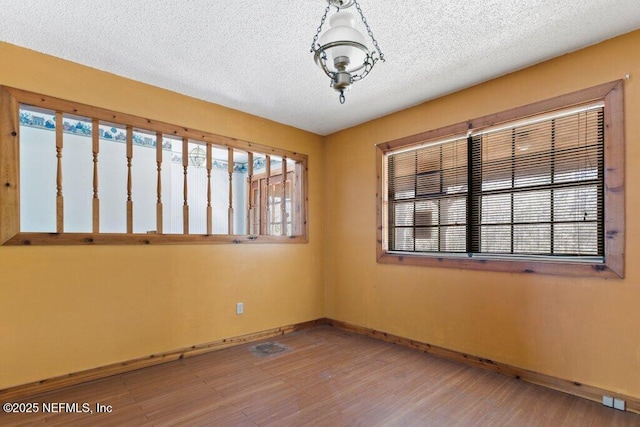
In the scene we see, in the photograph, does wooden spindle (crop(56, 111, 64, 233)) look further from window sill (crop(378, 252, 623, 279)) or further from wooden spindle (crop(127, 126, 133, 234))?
window sill (crop(378, 252, 623, 279))

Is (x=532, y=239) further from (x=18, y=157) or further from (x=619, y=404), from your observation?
(x=18, y=157)

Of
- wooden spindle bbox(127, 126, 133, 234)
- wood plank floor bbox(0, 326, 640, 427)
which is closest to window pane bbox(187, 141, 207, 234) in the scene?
wooden spindle bbox(127, 126, 133, 234)

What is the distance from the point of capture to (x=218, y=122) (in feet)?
11.8

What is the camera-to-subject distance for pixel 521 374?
2729 millimetres

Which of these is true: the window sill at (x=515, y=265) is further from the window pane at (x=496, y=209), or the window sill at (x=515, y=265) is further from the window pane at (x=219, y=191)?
the window pane at (x=219, y=191)

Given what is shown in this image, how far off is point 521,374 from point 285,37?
3.20 metres

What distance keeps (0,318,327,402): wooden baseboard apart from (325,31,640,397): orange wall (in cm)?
123

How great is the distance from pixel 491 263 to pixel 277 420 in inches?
84.6

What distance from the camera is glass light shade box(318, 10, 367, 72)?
153 centimetres

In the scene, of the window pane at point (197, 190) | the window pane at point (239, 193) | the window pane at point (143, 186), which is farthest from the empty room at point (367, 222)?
the window pane at point (239, 193)

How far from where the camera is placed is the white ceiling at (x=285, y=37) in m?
2.07

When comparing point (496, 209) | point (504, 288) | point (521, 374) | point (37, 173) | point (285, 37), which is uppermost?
point (285, 37)

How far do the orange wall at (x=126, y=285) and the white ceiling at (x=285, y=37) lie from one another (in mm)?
204

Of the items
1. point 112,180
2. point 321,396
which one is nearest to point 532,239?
point 321,396
